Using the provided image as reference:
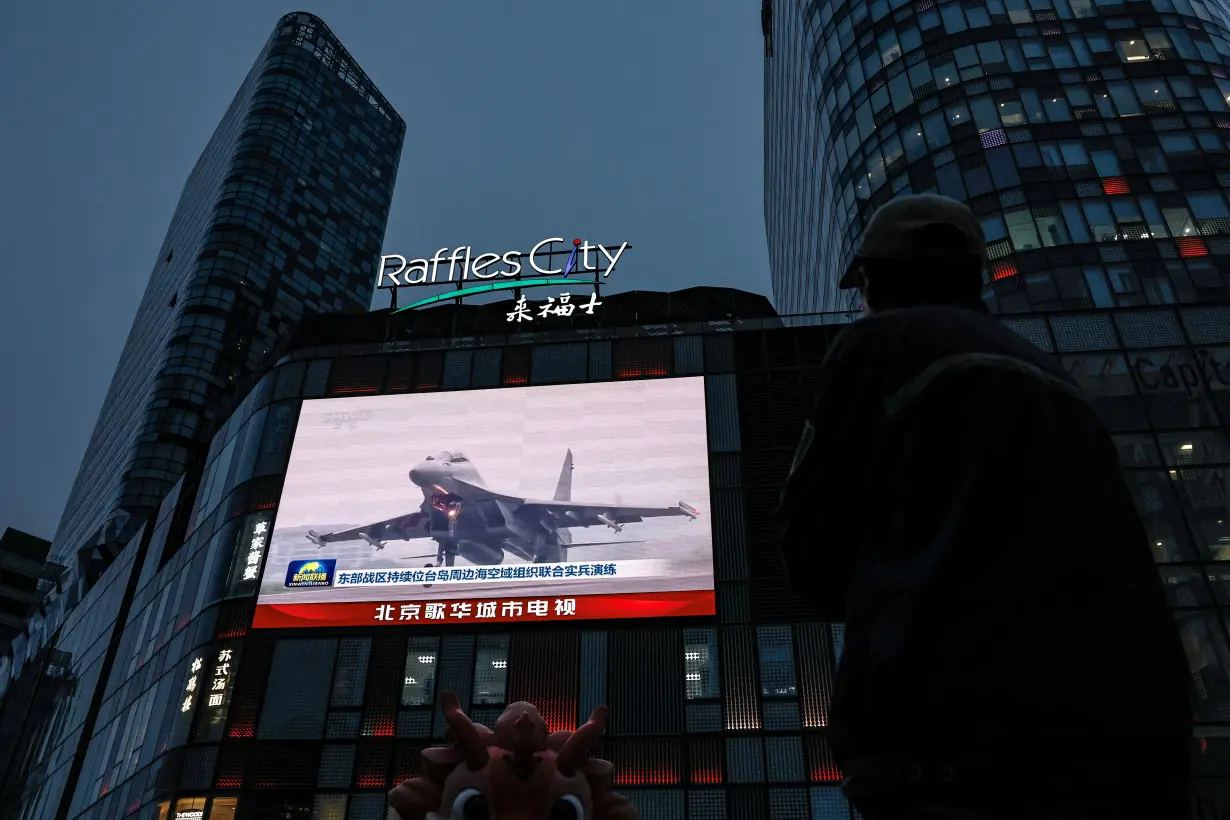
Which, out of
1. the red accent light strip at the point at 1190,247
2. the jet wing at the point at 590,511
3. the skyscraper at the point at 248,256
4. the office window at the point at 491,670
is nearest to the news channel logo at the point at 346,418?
the jet wing at the point at 590,511

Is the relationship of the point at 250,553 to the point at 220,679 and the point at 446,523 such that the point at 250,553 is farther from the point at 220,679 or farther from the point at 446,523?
the point at 446,523

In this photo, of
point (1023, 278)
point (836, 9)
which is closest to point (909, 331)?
point (1023, 278)

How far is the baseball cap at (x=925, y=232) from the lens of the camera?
2.15m

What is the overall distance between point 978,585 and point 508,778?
634cm

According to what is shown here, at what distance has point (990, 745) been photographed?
4.89 ft

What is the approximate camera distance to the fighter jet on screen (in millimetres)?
22938

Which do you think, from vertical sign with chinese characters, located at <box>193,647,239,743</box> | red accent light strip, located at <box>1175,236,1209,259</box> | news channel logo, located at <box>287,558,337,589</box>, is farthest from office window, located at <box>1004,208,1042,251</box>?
vertical sign with chinese characters, located at <box>193,647,239,743</box>

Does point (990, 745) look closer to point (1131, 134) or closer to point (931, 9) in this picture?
point (1131, 134)

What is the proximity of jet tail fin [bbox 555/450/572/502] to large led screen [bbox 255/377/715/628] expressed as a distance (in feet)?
0.14

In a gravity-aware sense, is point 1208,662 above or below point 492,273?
below

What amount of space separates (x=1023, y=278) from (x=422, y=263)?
22.6 metres

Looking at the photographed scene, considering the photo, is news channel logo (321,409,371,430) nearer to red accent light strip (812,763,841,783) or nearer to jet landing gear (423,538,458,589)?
jet landing gear (423,538,458,589)

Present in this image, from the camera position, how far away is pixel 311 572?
23.3 meters

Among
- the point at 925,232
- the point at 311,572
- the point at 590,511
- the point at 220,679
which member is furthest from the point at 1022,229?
the point at 925,232
